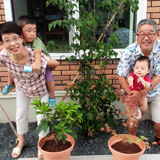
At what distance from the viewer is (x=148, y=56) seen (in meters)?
2.42

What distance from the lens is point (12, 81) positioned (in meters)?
2.64

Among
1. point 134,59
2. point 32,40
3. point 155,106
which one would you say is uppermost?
point 32,40

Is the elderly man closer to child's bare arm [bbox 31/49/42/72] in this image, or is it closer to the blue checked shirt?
the blue checked shirt

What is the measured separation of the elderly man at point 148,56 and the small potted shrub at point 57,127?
699mm

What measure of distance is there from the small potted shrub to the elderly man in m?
0.70

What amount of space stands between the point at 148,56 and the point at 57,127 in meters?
1.34

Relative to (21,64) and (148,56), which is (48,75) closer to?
(21,64)

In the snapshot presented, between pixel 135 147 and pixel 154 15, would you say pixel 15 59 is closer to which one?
pixel 135 147

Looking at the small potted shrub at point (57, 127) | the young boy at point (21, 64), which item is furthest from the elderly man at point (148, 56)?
the young boy at point (21, 64)

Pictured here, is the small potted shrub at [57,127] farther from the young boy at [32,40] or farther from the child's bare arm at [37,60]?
the child's bare arm at [37,60]

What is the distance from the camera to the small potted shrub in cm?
209

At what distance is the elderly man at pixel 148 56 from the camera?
2232 millimetres

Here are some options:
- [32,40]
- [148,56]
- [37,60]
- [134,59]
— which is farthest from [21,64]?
[148,56]

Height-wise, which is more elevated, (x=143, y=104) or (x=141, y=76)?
(x=141, y=76)
